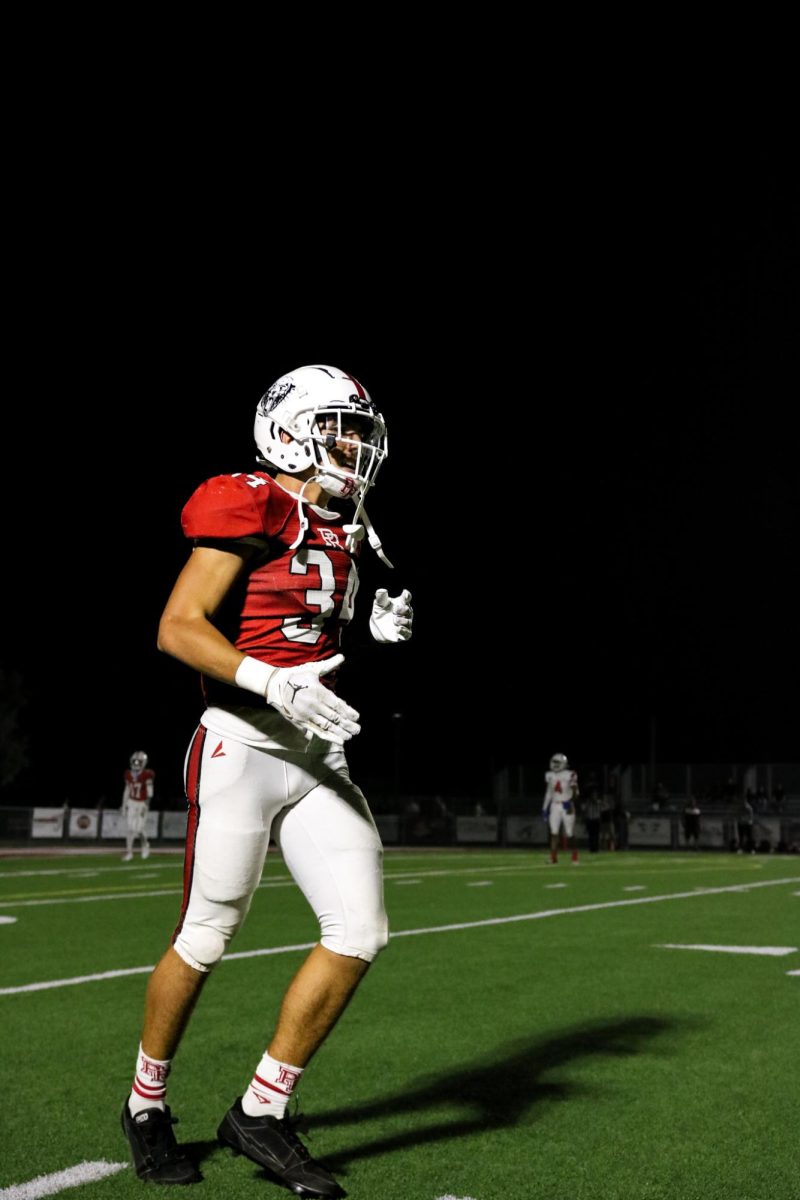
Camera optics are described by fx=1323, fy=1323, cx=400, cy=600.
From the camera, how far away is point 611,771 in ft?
137

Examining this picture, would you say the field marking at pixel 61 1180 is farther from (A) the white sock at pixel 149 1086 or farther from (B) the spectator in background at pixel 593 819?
(B) the spectator in background at pixel 593 819

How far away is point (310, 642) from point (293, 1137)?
4.19 ft

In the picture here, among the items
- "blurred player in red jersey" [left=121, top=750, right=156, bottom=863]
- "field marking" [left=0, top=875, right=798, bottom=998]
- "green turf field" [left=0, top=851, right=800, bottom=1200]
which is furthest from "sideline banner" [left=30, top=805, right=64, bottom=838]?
"green turf field" [left=0, top=851, right=800, bottom=1200]

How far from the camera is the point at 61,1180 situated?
3266 mm

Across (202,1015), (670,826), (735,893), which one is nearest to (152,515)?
(670,826)

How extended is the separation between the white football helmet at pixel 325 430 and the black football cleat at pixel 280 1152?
1682mm

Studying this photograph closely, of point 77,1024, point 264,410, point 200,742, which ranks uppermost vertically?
point 264,410

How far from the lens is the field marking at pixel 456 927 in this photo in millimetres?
6648

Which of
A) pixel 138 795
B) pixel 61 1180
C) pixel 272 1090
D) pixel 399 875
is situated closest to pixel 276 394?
pixel 272 1090

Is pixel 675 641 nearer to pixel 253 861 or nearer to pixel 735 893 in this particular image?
pixel 735 893

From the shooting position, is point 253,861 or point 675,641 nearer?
point 253,861

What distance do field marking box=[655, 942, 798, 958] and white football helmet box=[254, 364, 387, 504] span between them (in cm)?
555

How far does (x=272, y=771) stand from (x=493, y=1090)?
5.27ft

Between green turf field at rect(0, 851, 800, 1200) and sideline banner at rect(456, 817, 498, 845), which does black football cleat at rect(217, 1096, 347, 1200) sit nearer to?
green turf field at rect(0, 851, 800, 1200)
